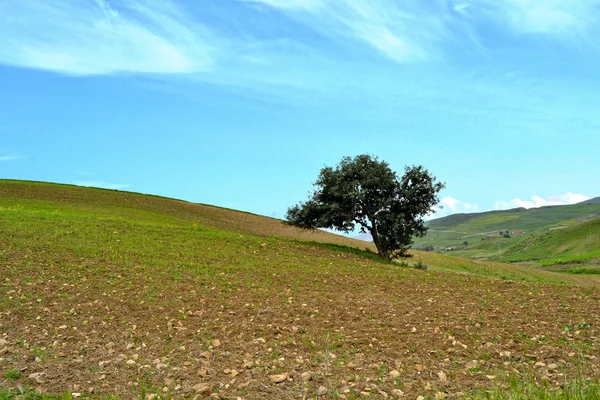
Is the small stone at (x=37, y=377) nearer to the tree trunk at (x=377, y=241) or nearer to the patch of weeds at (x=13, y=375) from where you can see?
the patch of weeds at (x=13, y=375)

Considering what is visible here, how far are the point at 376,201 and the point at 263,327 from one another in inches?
958

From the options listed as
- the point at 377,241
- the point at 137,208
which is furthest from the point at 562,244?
the point at 137,208

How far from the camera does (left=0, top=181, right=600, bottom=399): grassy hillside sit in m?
10.9

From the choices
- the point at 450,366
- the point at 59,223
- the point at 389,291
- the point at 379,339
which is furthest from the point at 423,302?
the point at 59,223

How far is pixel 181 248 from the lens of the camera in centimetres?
2962

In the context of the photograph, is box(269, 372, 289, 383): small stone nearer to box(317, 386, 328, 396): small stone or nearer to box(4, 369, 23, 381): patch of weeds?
box(317, 386, 328, 396): small stone

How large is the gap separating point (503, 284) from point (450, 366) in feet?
45.8

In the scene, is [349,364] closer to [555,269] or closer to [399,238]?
[399,238]

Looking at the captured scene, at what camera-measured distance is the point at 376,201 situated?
124 ft

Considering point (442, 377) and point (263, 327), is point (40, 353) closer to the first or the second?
point (263, 327)

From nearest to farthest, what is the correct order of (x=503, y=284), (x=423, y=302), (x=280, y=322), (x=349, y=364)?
(x=349, y=364)
(x=280, y=322)
(x=423, y=302)
(x=503, y=284)

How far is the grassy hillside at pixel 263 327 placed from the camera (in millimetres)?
10914

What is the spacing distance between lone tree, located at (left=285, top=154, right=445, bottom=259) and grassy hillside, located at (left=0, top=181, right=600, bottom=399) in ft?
28.3

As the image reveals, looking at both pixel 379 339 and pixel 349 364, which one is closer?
pixel 349 364
